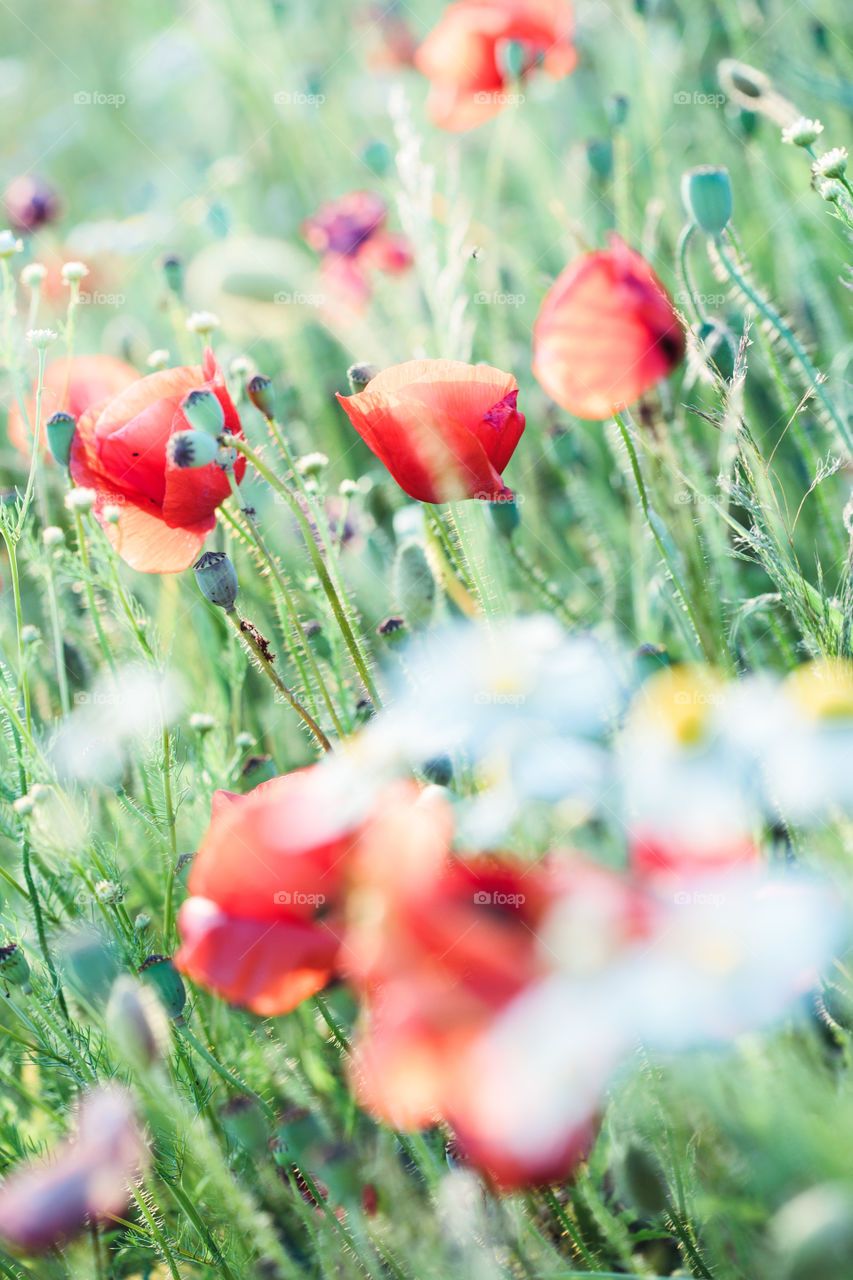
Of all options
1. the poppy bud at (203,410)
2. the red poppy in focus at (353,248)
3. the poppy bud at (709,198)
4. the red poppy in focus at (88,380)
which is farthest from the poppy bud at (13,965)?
the red poppy in focus at (353,248)

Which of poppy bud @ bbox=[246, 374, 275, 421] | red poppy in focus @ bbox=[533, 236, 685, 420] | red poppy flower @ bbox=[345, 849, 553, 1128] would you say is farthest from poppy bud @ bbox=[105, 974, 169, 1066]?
red poppy in focus @ bbox=[533, 236, 685, 420]

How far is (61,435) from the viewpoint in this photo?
0.82 meters

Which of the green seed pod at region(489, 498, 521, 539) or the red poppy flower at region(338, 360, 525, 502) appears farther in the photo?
the green seed pod at region(489, 498, 521, 539)

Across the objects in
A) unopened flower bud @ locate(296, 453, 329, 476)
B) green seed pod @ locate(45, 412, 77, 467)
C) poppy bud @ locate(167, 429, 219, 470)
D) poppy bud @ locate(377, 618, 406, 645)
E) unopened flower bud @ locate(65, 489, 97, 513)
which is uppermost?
green seed pod @ locate(45, 412, 77, 467)

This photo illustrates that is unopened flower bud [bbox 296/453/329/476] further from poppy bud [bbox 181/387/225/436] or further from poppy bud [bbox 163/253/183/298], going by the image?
poppy bud [bbox 163/253/183/298]

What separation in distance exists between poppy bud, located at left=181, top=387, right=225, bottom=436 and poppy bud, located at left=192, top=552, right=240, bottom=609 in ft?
0.32

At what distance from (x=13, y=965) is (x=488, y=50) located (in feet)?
4.00

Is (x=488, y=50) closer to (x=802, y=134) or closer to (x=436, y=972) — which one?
(x=802, y=134)

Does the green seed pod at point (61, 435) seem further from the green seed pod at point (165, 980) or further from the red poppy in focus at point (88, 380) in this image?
the green seed pod at point (165, 980)

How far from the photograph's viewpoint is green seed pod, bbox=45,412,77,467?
0.81 metres

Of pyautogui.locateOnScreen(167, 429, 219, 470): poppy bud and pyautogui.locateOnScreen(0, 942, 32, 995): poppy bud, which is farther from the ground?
pyautogui.locateOnScreen(167, 429, 219, 470): poppy bud

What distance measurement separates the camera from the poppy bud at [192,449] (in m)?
0.64

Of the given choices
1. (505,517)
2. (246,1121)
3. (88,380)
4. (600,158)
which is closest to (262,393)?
(505,517)

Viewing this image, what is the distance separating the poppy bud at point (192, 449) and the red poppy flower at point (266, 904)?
241 millimetres
